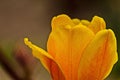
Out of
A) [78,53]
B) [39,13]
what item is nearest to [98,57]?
[78,53]

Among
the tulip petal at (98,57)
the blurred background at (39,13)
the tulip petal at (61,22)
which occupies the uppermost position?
the tulip petal at (61,22)

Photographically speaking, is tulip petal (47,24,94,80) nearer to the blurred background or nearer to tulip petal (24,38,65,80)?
tulip petal (24,38,65,80)

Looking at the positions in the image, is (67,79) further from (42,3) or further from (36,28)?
(42,3)

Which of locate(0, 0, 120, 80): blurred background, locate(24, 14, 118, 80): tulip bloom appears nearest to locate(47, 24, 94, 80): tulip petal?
locate(24, 14, 118, 80): tulip bloom

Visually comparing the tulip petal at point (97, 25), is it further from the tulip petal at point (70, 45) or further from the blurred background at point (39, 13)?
the blurred background at point (39, 13)

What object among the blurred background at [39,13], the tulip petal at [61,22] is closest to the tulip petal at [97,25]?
the tulip petal at [61,22]

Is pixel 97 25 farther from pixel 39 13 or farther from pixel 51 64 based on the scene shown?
pixel 39 13

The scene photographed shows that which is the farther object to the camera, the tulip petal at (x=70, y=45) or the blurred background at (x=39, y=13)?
the blurred background at (x=39, y=13)

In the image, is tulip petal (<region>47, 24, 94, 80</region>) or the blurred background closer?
tulip petal (<region>47, 24, 94, 80</region>)
